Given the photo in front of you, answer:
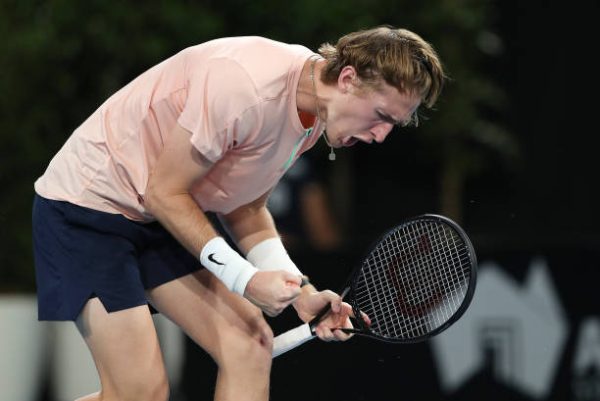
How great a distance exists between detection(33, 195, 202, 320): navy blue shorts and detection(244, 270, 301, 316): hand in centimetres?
39

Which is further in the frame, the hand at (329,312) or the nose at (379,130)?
the hand at (329,312)

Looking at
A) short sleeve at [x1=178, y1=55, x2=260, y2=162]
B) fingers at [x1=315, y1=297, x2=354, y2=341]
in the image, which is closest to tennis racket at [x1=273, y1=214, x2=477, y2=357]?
fingers at [x1=315, y1=297, x2=354, y2=341]

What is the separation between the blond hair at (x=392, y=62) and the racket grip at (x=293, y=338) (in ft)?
2.44

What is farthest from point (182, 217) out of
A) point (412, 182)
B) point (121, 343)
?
point (412, 182)

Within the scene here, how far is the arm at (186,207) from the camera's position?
3.12 m

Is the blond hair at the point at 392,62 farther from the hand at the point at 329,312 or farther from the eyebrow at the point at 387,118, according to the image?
the hand at the point at 329,312

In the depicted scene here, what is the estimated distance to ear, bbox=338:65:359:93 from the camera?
3.14 metres

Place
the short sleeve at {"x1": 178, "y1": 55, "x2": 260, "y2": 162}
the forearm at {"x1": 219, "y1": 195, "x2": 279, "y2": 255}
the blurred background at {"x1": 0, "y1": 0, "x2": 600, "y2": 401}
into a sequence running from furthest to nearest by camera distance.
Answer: the blurred background at {"x1": 0, "y1": 0, "x2": 600, "y2": 401}, the forearm at {"x1": 219, "y1": 195, "x2": 279, "y2": 255}, the short sleeve at {"x1": 178, "y1": 55, "x2": 260, "y2": 162}

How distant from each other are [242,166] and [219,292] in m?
0.47

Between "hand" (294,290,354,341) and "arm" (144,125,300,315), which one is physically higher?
"arm" (144,125,300,315)

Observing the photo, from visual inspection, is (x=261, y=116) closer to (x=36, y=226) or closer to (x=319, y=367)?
(x=36, y=226)

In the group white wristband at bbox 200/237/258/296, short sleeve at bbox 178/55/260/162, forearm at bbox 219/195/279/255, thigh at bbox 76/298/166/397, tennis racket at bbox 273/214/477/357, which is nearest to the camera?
short sleeve at bbox 178/55/260/162

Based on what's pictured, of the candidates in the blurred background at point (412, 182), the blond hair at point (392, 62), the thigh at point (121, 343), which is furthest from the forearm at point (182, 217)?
the blurred background at point (412, 182)

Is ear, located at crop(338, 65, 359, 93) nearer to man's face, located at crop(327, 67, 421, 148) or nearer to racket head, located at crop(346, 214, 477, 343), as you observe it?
man's face, located at crop(327, 67, 421, 148)
